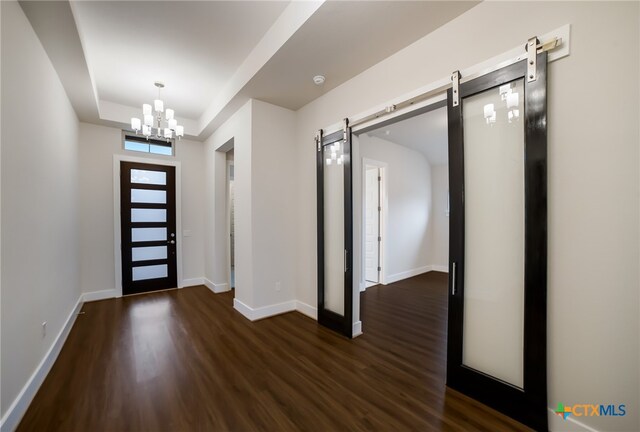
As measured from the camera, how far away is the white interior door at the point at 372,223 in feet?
18.1

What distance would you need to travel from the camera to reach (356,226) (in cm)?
306

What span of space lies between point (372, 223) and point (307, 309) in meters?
2.72

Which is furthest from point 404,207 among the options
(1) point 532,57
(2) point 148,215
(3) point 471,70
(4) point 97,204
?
(4) point 97,204

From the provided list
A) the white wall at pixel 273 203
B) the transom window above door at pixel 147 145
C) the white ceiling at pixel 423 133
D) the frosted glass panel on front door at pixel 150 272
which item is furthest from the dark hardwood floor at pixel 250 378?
the white ceiling at pixel 423 133

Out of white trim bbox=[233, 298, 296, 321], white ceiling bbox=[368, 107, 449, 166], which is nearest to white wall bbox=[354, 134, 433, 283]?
white ceiling bbox=[368, 107, 449, 166]

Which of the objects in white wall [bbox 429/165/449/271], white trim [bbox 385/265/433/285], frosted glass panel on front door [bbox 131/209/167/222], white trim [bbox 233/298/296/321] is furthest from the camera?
white wall [bbox 429/165/449/271]

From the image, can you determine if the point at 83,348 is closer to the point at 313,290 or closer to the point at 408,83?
the point at 313,290

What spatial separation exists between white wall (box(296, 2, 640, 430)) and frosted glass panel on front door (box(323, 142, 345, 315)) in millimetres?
1951

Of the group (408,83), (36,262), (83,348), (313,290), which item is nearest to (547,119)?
(408,83)

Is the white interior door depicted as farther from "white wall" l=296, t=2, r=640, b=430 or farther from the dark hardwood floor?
"white wall" l=296, t=2, r=640, b=430

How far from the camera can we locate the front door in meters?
4.58

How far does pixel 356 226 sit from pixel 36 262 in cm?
313

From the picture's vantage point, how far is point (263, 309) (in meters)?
3.49

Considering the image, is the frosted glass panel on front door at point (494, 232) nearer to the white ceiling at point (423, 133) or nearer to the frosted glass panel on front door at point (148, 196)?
the white ceiling at point (423, 133)
